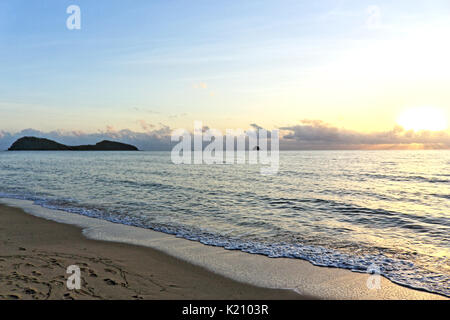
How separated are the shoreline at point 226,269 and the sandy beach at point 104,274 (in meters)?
0.03

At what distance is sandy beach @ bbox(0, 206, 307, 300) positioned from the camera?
6559 millimetres

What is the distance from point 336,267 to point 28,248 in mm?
9826

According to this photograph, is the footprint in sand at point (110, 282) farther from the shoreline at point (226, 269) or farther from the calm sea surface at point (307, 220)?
the calm sea surface at point (307, 220)

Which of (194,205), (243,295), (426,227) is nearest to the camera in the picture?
(243,295)

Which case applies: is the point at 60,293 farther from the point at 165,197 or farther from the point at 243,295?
the point at 165,197

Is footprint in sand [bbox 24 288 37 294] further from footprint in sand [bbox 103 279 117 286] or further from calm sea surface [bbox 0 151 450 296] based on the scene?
calm sea surface [bbox 0 151 450 296]

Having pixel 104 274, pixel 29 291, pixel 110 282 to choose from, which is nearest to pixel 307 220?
pixel 104 274

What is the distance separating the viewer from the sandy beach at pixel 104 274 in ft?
21.5

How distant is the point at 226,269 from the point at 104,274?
3264mm

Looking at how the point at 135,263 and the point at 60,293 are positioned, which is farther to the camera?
the point at 135,263
